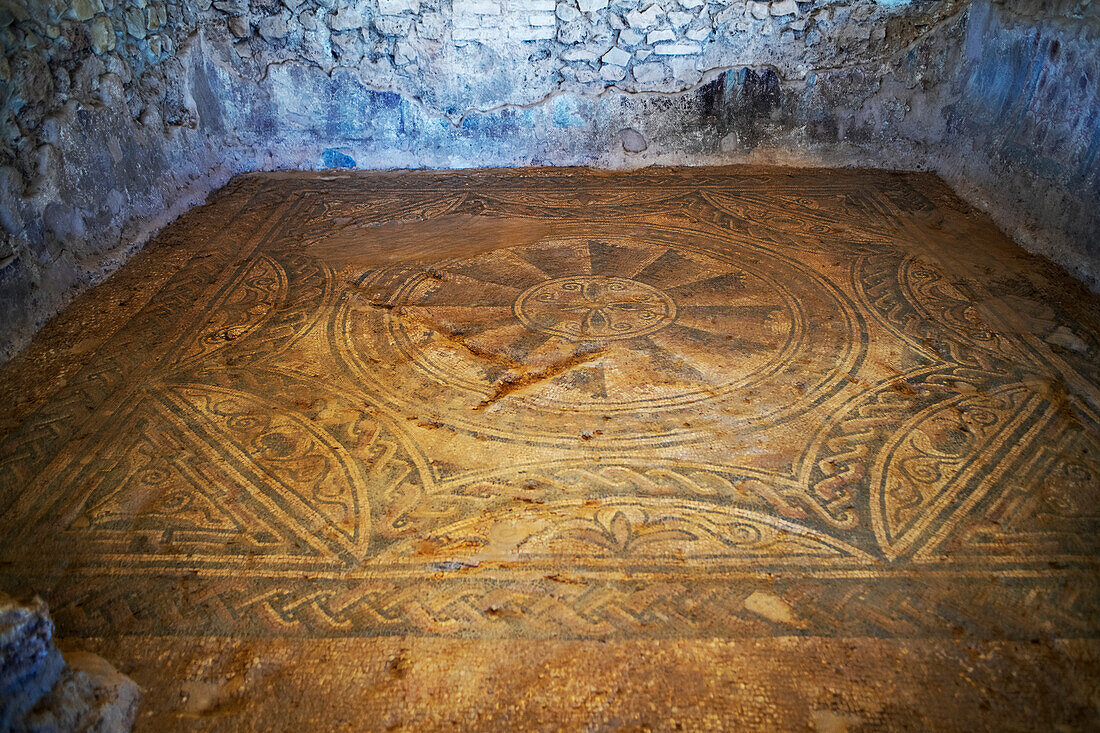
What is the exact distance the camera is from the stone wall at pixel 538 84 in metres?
4.26

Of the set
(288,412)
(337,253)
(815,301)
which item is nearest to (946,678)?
(815,301)

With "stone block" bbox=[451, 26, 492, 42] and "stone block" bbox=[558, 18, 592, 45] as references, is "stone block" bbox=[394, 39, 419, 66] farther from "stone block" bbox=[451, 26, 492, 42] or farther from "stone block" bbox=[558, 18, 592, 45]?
"stone block" bbox=[558, 18, 592, 45]

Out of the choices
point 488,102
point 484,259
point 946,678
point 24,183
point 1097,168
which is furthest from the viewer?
point 488,102

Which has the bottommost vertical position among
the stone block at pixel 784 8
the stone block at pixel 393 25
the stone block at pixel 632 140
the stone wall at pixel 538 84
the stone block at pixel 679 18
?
the stone block at pixel 632 140

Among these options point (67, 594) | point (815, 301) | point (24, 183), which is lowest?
point (67, 594)

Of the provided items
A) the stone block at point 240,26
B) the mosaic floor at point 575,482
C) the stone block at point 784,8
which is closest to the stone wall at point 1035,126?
the mosaic floor at point 575,482

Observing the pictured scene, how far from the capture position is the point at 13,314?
2.87 meters

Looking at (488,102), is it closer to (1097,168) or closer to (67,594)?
(1097,168)

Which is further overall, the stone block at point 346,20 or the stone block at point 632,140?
the stone block at point 632,140

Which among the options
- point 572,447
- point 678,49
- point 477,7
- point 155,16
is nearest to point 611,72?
point 678,49

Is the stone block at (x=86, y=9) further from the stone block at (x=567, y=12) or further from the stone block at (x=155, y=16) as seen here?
the stone block at (x=567, y=12)

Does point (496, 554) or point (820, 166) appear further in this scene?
point (820, 166)

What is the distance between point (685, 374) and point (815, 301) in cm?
86

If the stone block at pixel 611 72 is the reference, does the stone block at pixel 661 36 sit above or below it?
above
